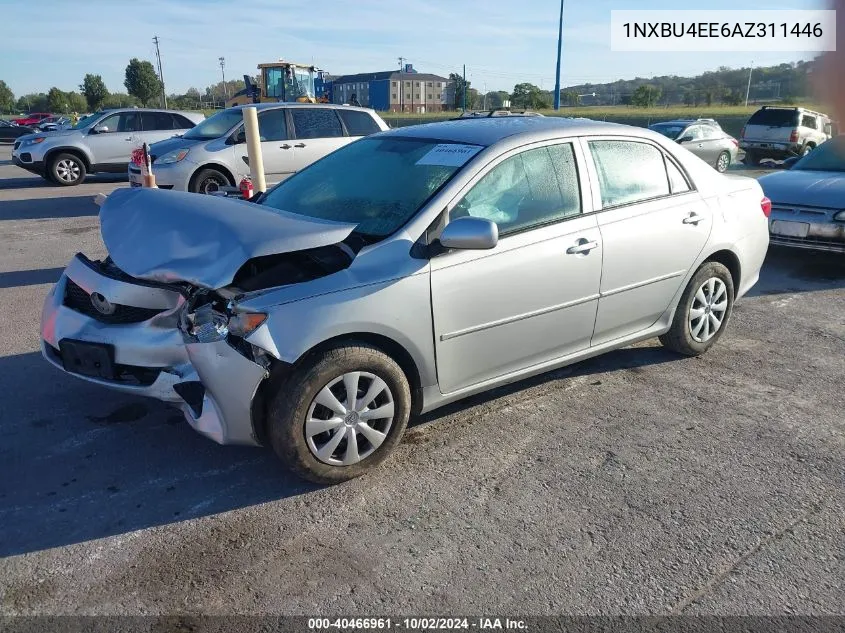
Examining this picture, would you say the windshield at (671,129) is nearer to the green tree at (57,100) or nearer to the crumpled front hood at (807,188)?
the crumpled front hood at (807,188)

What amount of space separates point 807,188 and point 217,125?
344 inches

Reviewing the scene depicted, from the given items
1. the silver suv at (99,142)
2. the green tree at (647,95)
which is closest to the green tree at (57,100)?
the green tree at (647,95)

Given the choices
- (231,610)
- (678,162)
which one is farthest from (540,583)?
(678,162)

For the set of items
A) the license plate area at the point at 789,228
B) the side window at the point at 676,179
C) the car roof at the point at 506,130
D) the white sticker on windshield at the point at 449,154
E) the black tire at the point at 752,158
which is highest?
the car roof at the point at 506,130

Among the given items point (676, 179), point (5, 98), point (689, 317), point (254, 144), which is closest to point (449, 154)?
point (676, 179)

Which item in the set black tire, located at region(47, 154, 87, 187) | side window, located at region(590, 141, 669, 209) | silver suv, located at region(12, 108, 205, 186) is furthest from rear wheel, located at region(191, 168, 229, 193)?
side window, located at region(590, 141, 669, 209)

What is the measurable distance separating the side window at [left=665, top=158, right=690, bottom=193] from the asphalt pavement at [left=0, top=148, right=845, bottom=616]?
49.5 inches

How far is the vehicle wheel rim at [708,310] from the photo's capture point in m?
4.72

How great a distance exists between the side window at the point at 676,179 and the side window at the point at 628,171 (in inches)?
1.9

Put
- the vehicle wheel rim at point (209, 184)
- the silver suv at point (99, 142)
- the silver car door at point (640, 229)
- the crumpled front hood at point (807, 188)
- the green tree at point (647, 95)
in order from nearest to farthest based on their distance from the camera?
the silver car door at point (640, 229)
the crumpled front hood at point (807, 188)
the vehicle wheel rim at point (209, 184)
the silver suv at point (99, 142)
the green tree at point (647, 95)

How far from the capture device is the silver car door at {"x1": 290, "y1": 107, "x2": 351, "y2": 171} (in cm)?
1108

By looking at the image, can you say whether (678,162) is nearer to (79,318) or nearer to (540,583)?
(540,583)

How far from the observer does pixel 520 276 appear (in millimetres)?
3615

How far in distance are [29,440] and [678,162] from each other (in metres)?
4.32
